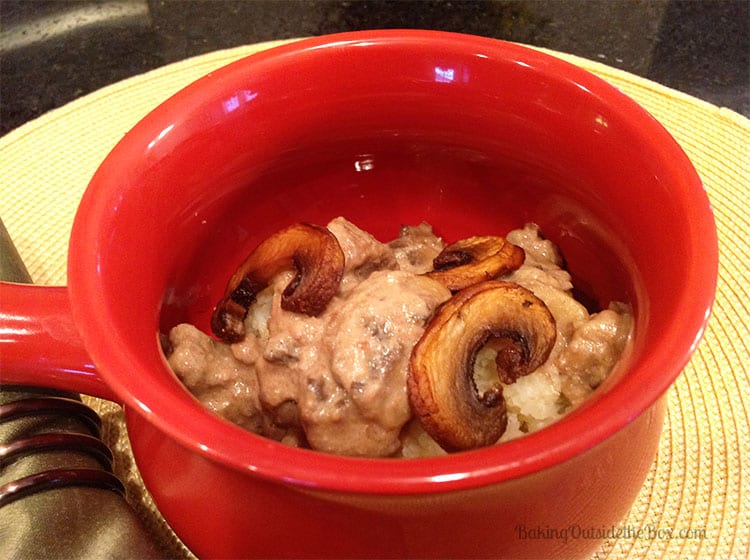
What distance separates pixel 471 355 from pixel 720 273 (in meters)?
0.61

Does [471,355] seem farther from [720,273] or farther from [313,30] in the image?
[313,30]

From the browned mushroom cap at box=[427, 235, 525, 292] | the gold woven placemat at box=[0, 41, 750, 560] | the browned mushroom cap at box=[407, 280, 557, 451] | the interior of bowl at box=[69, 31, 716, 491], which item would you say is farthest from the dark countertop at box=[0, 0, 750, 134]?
the browned mushroom cap at box=[407, 280, 557, 451]

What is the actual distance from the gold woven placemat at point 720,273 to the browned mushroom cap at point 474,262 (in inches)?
13.0

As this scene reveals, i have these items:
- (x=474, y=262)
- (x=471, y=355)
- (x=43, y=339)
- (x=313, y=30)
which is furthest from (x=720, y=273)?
(x=313, y=30)

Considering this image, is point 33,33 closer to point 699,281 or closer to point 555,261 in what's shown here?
point 555,261

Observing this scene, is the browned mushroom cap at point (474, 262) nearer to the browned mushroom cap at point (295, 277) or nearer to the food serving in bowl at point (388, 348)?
the food serving in bowl at point (388, 348)

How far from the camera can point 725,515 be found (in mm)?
873

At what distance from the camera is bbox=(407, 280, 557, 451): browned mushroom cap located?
26.2 inches

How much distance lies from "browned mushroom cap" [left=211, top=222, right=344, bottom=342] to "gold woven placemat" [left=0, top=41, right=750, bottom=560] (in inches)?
10.5

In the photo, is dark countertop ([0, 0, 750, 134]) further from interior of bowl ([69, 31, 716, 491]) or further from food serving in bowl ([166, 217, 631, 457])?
food serving in bowl ([166, 217, 631, 457])

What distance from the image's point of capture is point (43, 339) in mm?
765

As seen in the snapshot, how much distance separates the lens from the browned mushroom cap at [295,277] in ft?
2.56

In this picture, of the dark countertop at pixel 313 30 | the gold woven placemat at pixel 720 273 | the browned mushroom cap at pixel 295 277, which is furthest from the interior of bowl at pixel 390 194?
the dark countertop at pixel 313 30

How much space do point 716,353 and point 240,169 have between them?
2.27 feet
